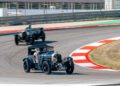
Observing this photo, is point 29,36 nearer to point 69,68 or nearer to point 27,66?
point 27,66

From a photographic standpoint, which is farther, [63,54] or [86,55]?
[63,54]

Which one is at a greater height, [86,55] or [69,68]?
[69,68]

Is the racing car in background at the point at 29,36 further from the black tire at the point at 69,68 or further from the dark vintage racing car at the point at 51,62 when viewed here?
the black tire at the point at 69,68

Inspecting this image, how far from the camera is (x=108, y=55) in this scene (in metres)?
24.0

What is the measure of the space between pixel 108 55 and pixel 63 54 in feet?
8.24

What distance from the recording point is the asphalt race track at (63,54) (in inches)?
625

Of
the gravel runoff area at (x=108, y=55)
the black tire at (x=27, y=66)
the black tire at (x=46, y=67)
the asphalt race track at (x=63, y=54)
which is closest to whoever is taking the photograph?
the asphalt race track at (x=63, y=54)

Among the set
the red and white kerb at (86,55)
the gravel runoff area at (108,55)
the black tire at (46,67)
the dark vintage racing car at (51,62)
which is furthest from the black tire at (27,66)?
the gravel runoff area at (108,55)

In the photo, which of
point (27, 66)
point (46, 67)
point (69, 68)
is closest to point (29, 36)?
point (27, 66)

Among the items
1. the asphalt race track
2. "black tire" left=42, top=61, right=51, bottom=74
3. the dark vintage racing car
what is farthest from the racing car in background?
"black tire" left=42, top=61, right=51, bottom=74

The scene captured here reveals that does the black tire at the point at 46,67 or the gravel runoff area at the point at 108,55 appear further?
the gravel runoff area at the point at 108,55

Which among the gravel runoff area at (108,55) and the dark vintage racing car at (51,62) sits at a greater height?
the dark vintage racing car at (51,62)

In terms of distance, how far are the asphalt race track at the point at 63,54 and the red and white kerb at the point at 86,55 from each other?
0.52 m

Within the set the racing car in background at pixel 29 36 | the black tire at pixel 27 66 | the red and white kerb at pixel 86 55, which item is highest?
the racing car in background at pixel 29 36
